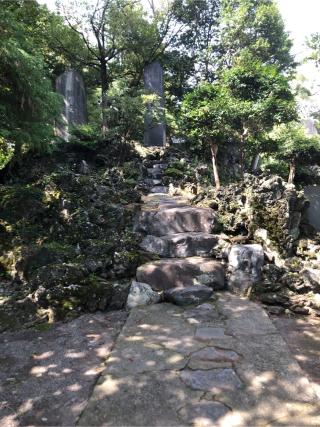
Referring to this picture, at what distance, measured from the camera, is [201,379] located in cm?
320

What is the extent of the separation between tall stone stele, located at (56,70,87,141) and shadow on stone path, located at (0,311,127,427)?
12.3 metres

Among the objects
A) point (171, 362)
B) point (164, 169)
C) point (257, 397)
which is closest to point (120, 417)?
point (171, 362)

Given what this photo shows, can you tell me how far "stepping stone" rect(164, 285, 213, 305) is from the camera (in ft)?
17.1

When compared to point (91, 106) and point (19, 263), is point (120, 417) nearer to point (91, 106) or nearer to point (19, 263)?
point (19, 263)

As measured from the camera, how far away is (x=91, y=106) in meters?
20.7

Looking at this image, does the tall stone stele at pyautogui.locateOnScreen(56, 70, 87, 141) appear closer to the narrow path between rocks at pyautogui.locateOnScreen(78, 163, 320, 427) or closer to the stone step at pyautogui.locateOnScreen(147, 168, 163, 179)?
the stone step at pyautogui.locateOnScreen(147, 168, 163, 179)

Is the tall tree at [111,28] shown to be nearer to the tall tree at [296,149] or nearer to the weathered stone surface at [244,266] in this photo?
the tall tree at [296,149]

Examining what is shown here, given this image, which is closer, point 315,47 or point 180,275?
point 180,275

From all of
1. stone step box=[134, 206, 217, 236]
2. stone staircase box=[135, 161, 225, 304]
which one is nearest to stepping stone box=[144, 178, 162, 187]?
stone staircase box=[135, 161, 225, 304]

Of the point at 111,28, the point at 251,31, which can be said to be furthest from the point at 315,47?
the point at 111,28

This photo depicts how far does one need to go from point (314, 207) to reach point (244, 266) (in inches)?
180

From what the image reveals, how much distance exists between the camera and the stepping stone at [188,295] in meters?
5.21

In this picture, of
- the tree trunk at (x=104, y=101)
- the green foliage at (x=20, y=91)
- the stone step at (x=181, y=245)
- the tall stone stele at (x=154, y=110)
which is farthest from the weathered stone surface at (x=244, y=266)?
the tall stone stele at (x=154, y=110)

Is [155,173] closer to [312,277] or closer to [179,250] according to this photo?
[179,250]
